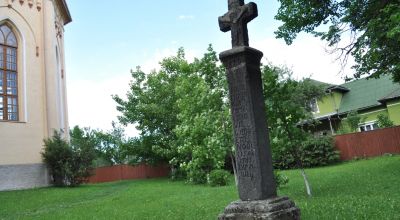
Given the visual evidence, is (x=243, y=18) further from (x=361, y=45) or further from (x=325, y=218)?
(x=361, y=45)

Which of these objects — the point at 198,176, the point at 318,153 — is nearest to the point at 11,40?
the point at 198,176

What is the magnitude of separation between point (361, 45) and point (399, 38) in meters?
3.59

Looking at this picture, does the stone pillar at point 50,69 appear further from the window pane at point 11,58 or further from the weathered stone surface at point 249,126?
the weathered stone surface at point 249,126

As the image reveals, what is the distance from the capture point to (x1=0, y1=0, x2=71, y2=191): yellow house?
25.8 m

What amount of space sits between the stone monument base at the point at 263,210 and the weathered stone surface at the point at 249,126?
0.20m

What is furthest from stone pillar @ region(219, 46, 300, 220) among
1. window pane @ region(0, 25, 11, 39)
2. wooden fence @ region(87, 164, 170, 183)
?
wooden fence @ region(87, 164, 170, 183)

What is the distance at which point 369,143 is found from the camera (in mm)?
29359

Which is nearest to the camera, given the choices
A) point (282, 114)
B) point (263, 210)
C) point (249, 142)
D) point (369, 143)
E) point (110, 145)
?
point (263, 210)

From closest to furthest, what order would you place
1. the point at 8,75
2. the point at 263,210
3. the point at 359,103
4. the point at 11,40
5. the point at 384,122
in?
the point at 263,210 → the point at 8,75 → the point at 11,40 → the point at 384,122 → the point at 359,103

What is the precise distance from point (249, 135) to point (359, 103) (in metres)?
35.5

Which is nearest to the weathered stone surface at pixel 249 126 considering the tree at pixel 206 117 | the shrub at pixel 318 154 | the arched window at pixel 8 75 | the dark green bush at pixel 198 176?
the tree at pixel 206 117

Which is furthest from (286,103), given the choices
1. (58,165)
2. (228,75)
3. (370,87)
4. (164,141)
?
(370,87)

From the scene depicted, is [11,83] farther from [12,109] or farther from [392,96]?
[392,96]

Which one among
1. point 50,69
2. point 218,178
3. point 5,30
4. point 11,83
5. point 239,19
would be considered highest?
point 5,30
